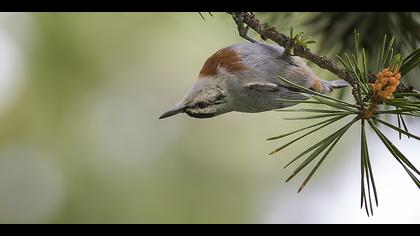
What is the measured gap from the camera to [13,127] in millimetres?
2693

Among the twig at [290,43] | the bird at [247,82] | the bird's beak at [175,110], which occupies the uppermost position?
the twig at [290,43]

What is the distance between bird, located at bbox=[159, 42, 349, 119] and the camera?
0.61 meters

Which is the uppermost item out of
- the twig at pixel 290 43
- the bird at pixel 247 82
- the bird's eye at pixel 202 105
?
the twig at pixel 290 43

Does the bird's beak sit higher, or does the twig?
the twig

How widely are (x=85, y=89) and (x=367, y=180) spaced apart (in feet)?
7.27

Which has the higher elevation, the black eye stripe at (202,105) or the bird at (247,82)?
the bird at (247,82)

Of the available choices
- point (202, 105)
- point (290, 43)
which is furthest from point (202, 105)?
point (290, 43)

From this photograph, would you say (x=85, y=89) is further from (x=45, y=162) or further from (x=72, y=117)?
(x=45, y=162)

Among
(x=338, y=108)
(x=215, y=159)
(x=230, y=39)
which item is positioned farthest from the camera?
(x=215, y=159)

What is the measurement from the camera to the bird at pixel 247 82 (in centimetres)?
61

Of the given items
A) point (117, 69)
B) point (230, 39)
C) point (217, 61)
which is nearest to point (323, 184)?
point (230, 39)
